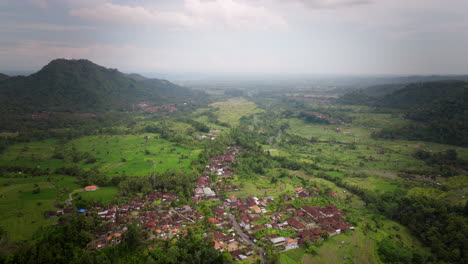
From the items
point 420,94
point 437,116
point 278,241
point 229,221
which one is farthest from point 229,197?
point 420,94

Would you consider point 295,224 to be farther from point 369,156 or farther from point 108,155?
point 108,155

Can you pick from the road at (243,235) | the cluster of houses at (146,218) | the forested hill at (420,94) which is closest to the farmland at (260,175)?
the road at (243,235)

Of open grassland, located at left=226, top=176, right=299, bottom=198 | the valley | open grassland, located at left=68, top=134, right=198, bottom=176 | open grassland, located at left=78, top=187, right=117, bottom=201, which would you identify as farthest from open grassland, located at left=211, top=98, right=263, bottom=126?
open grassland, located at left=78, top=187, right=117, bottom=201

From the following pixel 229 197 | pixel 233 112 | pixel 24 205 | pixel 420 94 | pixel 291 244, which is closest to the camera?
pixel 291 244

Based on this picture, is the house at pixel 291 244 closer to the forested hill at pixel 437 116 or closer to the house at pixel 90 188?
the house at pixel 90 188

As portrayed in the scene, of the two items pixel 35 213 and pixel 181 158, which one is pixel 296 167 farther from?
pixel 35 213
